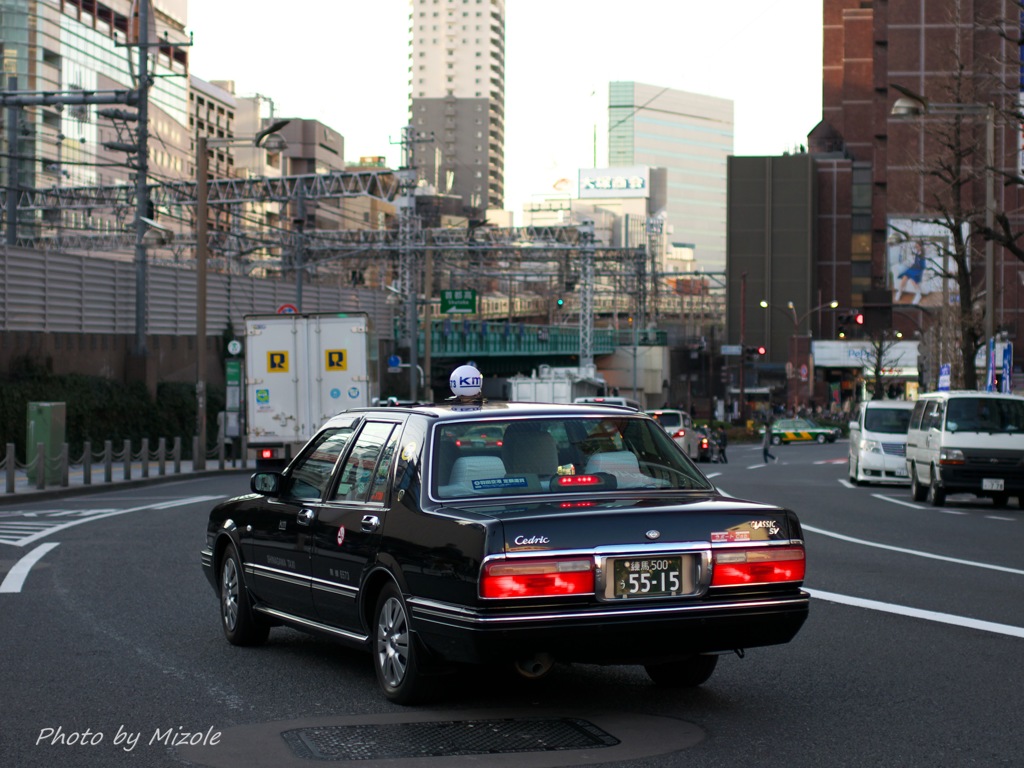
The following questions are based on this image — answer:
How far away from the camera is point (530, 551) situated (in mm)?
6852

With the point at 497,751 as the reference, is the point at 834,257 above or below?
above

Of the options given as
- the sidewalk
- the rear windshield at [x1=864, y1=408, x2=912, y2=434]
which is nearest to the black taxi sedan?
the sidewalk

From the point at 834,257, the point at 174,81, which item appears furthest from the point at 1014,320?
the point at 174,81

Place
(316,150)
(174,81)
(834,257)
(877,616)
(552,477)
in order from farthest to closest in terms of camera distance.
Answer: (316,150) < (174,81) < (834,257) < (877,616) < (552,477)

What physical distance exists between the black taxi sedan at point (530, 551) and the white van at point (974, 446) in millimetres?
18114

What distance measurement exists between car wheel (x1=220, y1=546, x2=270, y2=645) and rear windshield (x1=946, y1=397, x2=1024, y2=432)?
703 inches

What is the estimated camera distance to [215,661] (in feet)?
30.5

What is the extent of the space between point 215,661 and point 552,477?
9.30 ft

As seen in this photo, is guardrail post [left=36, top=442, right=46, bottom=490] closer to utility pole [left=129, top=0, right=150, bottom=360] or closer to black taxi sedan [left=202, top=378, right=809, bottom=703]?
utility pole [left=129, top=0, right=150, bottom=360]

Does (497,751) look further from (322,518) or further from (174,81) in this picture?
(174,81)

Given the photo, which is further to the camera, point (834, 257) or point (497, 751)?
point (834, 257)

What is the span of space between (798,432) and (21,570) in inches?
2480

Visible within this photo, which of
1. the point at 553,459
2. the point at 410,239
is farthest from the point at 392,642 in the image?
the point at 410,239

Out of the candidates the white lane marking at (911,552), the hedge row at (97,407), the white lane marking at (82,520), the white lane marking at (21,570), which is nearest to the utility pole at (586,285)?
the hedge row at (97,407)
